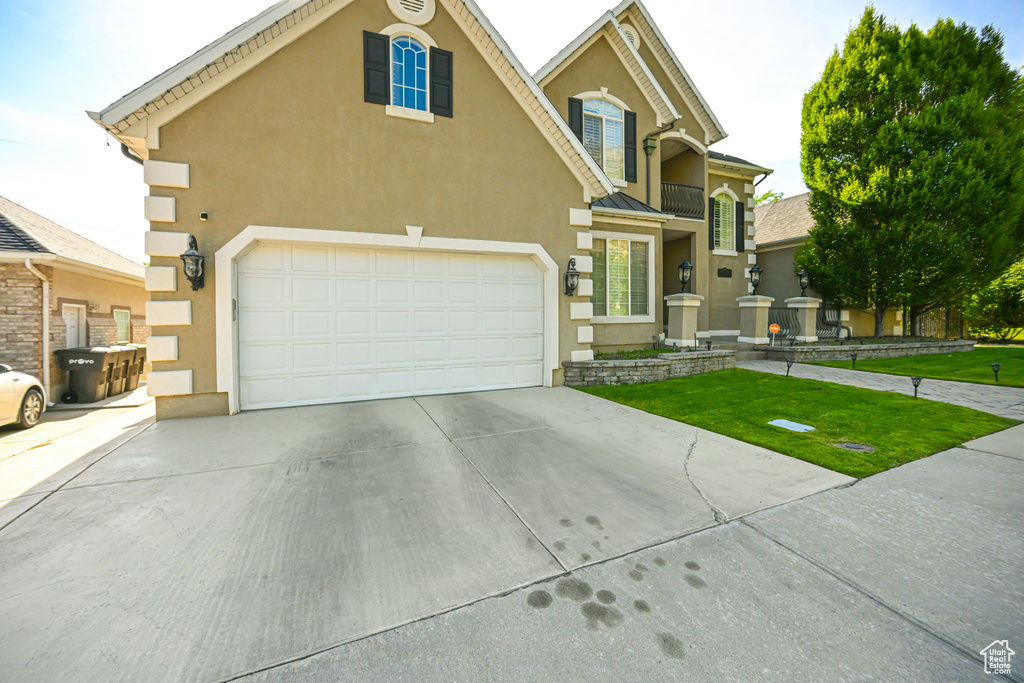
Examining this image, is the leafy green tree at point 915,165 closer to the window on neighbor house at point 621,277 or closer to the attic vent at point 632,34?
the attic vent at point 632,34

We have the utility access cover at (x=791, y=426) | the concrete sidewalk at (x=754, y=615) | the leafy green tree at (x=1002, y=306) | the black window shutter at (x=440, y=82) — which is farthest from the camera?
the leafy green tree at (x=1002, y=306)

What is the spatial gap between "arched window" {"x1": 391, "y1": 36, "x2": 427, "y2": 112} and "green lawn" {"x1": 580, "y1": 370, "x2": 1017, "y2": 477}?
628cm

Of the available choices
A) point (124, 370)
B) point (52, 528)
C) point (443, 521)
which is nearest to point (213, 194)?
point (52, 528)

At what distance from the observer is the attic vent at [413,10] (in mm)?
7033

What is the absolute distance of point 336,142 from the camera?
6.66 m

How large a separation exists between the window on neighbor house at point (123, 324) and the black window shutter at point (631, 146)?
648 inches

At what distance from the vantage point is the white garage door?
21.6 feet

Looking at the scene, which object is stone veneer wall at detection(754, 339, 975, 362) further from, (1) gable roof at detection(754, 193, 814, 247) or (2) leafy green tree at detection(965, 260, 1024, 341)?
(2) leafy green tree at detection(965, 260, 1024, 341)

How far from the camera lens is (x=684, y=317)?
34.8ft

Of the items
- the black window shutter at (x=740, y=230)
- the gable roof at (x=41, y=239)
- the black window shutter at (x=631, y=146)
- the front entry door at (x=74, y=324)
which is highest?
→ the black window shutter at (x=631, y=146)

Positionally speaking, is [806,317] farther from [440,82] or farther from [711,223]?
[440,82]

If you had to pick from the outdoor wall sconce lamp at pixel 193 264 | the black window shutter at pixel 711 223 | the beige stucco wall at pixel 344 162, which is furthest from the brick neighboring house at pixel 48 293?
the black window shutter at pixel 711 223

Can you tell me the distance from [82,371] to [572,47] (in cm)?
1466

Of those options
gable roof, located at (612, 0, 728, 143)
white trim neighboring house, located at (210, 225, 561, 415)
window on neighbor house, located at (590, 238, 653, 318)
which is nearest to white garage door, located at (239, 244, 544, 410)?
white trim neighboring house, located at (210, 225, 561, 415)
